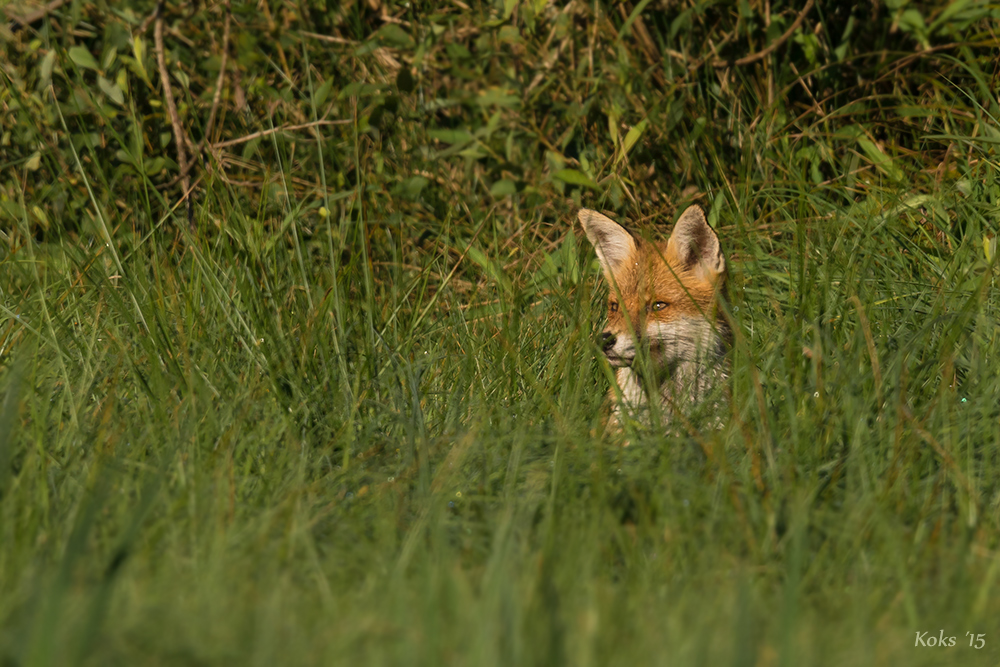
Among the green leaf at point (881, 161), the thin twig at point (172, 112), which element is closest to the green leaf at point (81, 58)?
the thin twig at point (172, 112)

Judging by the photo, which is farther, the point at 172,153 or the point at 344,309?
the point at 172,153

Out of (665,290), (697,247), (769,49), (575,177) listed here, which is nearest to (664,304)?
(665,290)

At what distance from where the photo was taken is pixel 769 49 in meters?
5.38

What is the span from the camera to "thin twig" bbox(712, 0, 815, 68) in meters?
5.31

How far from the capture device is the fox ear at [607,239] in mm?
4238

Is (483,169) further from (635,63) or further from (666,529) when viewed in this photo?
(666,529)

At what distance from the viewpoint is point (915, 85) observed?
5.59m

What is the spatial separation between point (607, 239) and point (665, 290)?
436 mm

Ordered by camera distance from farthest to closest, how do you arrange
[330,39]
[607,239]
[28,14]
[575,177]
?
[330,39] → [28,14] → [575,177] → [607,239]

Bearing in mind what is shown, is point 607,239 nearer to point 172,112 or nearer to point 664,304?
point 664,304

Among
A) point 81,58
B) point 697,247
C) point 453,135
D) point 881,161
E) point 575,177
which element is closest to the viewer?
point 697,247

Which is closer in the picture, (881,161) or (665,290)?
(665,290)

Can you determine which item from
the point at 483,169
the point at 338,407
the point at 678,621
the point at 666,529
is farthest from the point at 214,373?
the point at 483,169

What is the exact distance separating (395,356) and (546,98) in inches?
110
